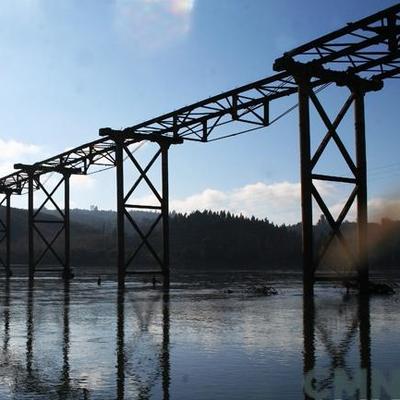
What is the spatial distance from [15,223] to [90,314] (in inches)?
7041

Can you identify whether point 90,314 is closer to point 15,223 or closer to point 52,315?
point 52,315

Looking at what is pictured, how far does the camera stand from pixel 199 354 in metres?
8.09

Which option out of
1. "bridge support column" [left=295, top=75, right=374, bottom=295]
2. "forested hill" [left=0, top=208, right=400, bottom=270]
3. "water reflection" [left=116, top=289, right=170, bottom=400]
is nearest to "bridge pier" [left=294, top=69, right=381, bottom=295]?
"bridge support column" [left=295, top=75, right=374, bottom=295]

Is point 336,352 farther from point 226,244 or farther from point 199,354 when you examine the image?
point 226,244

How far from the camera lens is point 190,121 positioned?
28.2 m

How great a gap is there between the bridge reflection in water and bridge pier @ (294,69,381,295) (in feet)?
26.3

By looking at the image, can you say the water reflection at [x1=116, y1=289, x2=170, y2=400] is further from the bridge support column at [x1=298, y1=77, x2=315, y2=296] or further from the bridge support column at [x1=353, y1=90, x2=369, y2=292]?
the bridge support column at [x1=353, y1=90, x2=369, y2=292]

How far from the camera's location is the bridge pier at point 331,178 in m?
19.0

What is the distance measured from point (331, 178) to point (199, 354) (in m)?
12.7

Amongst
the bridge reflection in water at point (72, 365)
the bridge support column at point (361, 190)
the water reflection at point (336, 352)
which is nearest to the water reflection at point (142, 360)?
the bridge reflection in water at point (72, 365)

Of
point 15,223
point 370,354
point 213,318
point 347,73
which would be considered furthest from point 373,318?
point 15,223

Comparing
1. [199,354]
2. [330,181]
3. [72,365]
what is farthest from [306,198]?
[72,365]

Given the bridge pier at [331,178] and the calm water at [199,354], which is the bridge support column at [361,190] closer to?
the bridge pier at [331,178]

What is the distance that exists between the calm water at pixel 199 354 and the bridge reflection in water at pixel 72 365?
12 millimetres
